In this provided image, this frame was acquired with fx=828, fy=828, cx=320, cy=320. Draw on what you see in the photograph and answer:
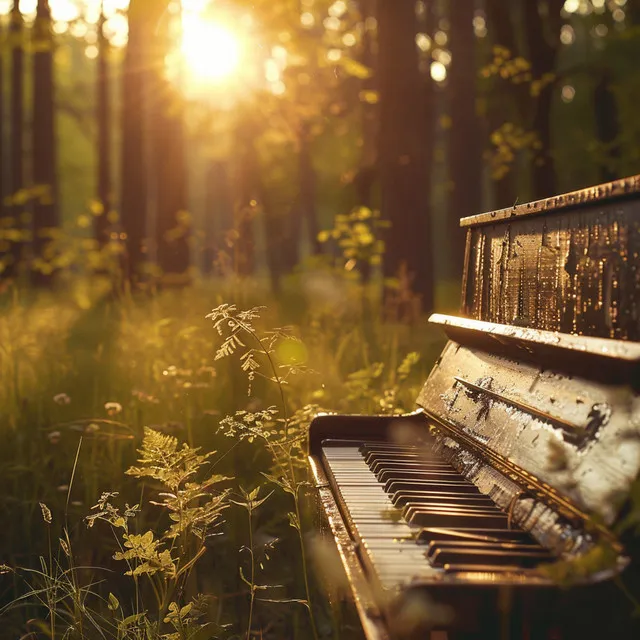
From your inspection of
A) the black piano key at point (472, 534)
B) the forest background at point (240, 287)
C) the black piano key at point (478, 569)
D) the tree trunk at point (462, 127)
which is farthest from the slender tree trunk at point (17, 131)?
the black piano key at point (478, 569)

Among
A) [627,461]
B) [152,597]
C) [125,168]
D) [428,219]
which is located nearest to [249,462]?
[152,597]

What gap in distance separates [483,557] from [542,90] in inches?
452

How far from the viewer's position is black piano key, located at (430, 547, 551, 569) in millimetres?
1981

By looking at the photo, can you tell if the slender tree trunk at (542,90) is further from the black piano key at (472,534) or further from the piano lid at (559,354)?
the black piano key at (472,534)

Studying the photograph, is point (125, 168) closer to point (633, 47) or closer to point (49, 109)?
point (49, 109)

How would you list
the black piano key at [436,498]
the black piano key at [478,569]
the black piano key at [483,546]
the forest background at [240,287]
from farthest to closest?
the forest background at [240,287] → the black piano key at [436,498] → the black piano key at [483,546] → the black piano key at [478,569]

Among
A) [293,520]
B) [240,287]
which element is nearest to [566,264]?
[293,520]

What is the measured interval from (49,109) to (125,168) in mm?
6427

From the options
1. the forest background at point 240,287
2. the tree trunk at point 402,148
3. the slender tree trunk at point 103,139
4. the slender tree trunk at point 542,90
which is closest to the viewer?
the forest background at point 240,287

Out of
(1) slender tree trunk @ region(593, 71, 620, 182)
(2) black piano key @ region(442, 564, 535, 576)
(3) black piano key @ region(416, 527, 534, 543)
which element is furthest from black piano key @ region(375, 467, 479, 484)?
(1) slender tree trunk @ region(593, 71, 620, 182)

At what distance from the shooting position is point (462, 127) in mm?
21344

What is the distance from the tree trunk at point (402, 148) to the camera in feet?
35.8

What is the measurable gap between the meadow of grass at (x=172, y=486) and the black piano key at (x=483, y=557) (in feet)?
3.67

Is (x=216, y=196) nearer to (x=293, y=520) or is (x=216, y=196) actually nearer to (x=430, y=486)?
(x=293, y=520)
